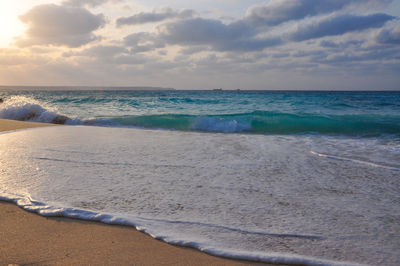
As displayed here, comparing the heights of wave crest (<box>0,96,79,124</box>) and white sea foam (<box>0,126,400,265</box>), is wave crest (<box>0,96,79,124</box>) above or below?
above

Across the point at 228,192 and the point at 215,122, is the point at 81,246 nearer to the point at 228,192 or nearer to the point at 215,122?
the point at 228,192

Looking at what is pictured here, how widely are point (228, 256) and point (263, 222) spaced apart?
1.80 feet

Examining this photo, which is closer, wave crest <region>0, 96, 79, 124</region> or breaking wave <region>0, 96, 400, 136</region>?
breaking wave <region>0, 96, 400, 136</region>

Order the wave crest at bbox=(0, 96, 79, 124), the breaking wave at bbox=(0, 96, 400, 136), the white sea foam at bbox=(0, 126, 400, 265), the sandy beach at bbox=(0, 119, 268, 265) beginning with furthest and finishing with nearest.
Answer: the wave crest at bbox=(0, 96, 79, 124), the breaking wave at bbox=(0, 96, 400, 136), the white sea foam at bbox=(0, 126, 400, 265), the sandy beach at bbox=(0, 119, 268, 265)

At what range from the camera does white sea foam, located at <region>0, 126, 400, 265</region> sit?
200 centimetres

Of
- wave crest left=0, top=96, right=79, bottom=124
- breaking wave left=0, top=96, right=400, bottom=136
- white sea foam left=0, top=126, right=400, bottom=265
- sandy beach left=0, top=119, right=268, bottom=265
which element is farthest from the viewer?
wave crest left=0, top=96, right=79, bottom=124

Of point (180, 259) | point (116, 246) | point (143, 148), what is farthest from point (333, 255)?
point (143, 148)

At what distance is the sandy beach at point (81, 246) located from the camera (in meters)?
1.77

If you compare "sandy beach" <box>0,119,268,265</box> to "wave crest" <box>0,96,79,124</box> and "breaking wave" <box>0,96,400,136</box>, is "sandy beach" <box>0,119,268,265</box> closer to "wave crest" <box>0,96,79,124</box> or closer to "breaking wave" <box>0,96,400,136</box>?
"breaking wave" <box>0,96,400,136</box>

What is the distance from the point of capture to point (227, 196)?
2811 millimetres

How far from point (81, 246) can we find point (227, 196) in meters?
1.37

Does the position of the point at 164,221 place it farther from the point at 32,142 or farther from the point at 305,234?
the point at 32,142

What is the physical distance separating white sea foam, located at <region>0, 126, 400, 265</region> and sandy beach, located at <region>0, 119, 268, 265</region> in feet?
0.29

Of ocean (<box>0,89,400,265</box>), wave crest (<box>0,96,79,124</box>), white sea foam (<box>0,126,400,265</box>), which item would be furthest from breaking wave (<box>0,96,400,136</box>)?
white sea foam (<box>0,126,400,265</box>)
